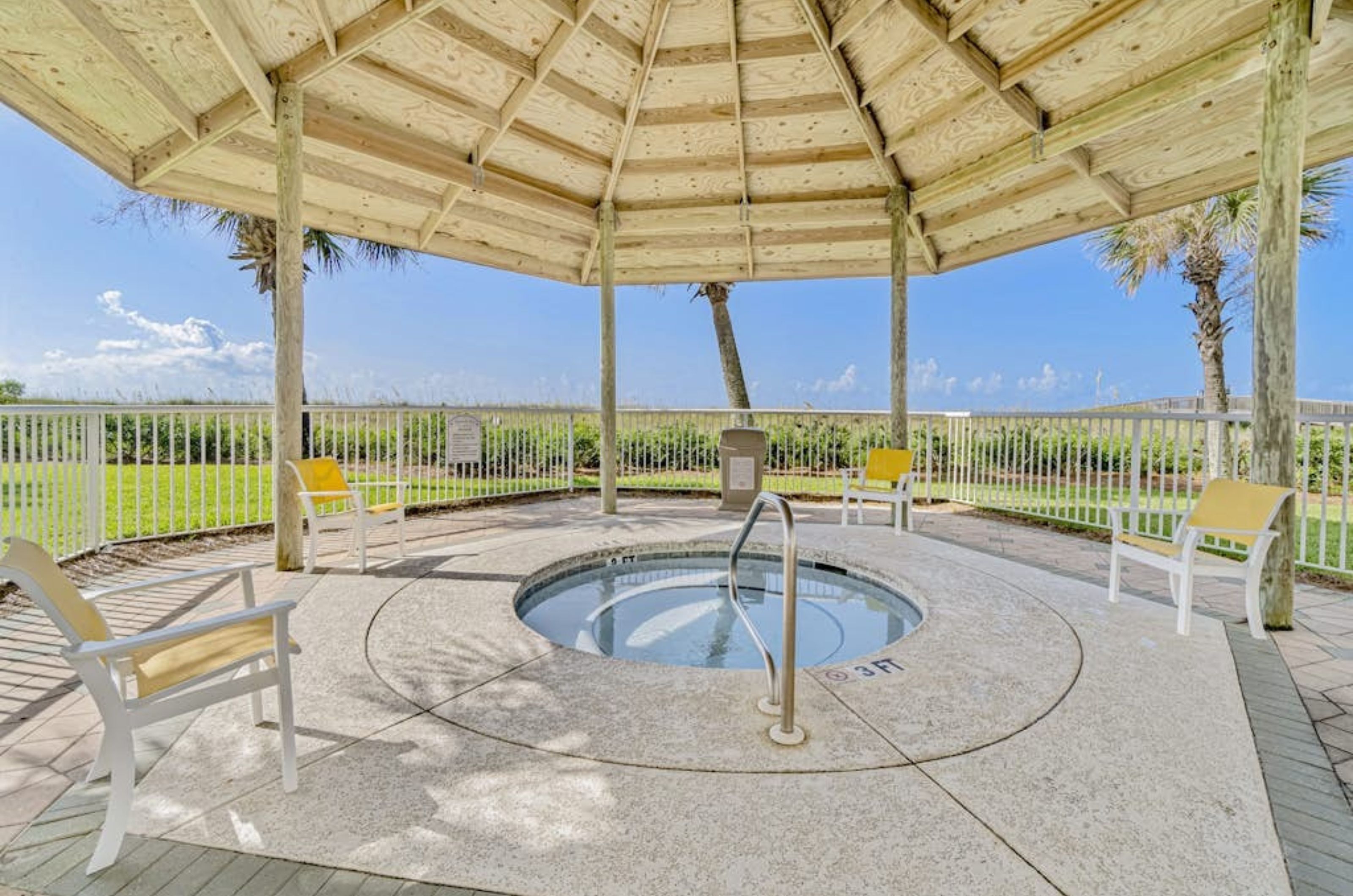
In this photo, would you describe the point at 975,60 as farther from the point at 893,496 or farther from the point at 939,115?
the point at 893,496

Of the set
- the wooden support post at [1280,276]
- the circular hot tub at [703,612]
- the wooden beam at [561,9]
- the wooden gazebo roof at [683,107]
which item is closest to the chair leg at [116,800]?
the circular hot tub at [703,612]

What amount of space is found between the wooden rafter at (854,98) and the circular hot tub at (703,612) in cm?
401

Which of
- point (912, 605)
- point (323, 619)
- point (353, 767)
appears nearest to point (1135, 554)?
point (912, 605)

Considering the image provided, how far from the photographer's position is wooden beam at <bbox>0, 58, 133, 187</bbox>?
3.72m

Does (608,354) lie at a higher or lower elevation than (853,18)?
lower

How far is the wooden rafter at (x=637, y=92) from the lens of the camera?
16.1ft

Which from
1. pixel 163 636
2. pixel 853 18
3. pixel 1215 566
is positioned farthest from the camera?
pixel 853 18

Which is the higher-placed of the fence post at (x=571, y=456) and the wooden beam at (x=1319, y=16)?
the wooden beam at (x=1319, y=16)

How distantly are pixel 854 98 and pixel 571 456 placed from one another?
555 centimetres

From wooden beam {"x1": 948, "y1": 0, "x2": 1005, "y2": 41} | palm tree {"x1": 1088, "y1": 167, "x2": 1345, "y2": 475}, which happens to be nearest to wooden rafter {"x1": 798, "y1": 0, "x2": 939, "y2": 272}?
wooden beam {"x1": 948, "y1": 0, "x2": 1005, "y2": 41}

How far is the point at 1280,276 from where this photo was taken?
134 inches

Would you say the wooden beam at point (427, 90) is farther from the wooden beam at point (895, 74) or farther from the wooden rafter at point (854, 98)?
the wooden beam at point (895, 74)

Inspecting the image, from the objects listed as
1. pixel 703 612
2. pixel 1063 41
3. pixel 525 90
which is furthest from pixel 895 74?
pixel 703 612

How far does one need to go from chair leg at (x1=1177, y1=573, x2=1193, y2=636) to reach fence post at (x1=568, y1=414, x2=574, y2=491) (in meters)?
6.86
